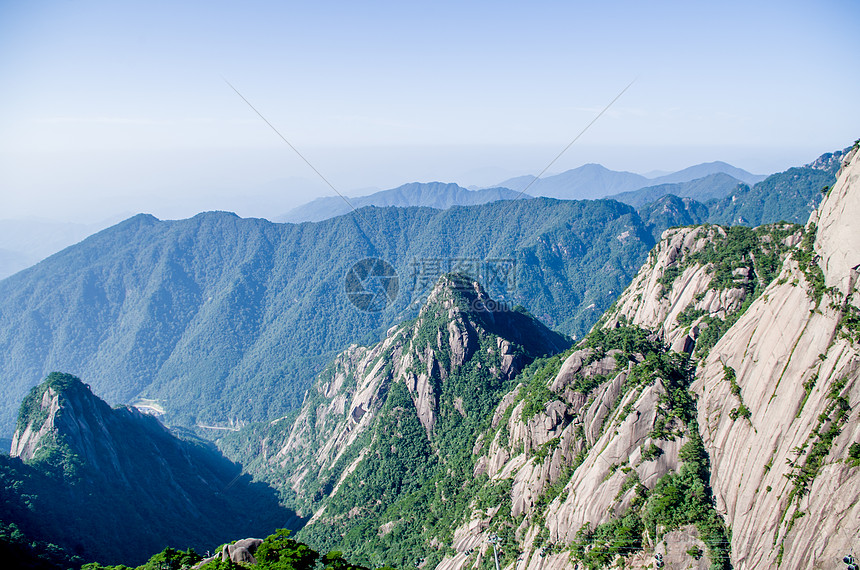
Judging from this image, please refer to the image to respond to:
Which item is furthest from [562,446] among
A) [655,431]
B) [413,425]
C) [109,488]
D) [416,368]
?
[109,488]

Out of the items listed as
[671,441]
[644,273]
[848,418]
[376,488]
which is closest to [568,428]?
[671,441]

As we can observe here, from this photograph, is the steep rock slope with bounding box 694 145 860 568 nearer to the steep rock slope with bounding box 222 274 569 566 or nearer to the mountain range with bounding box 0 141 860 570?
the mountain range with bounding box 0 141 860 570

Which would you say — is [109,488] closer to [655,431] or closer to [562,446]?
[562,446]

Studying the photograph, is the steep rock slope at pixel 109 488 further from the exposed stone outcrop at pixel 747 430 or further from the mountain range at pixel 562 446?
the exposed stone outcrop at pixel 747 430

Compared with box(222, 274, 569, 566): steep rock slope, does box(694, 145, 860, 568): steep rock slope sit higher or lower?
higher

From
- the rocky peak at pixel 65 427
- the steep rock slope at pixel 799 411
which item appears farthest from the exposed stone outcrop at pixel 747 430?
the rocky peak at pixel 65 427

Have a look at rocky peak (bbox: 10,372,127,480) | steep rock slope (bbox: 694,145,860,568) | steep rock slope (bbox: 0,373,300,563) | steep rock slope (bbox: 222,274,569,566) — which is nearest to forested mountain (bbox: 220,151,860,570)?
steep rock slope (bbox: 694,145,860,568)
